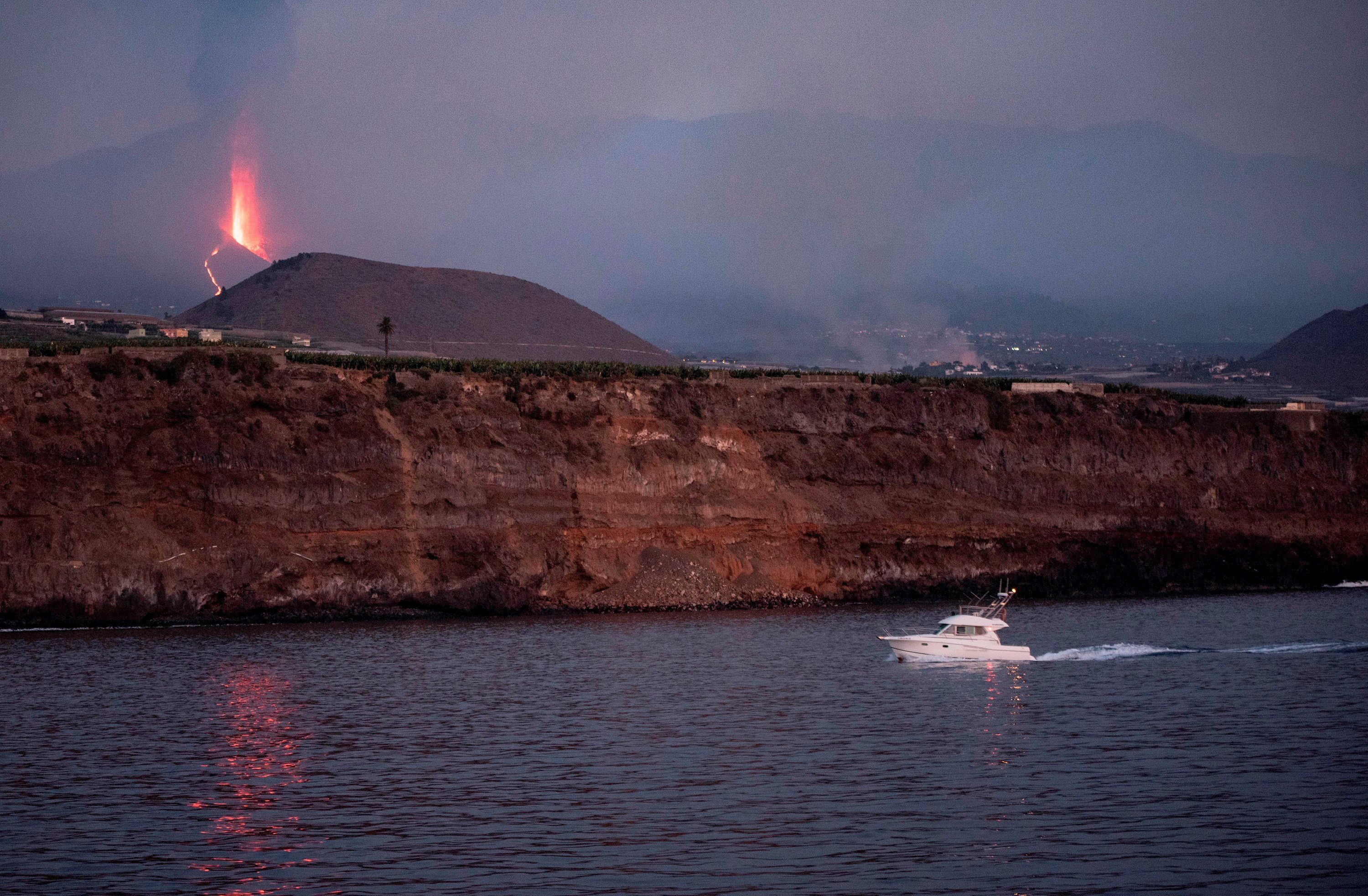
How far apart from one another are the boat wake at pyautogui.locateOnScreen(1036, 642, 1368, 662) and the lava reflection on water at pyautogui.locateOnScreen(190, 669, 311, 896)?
26.8 metres

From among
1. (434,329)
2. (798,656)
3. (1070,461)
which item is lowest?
(798,656)

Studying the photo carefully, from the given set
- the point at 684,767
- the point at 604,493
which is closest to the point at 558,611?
the point at 604,493

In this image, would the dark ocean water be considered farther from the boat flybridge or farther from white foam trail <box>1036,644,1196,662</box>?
the boat flybridge

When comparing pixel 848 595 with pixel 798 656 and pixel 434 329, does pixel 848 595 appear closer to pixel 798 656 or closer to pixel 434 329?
pixel 798 656

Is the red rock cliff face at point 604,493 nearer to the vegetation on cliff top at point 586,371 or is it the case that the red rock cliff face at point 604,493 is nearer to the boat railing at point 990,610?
the vegetation on cliff top at point 586,371

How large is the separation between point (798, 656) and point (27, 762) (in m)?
26.5

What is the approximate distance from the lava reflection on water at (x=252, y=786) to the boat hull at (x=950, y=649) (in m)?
21.4

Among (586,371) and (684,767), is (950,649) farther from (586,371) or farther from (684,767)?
(586,371)

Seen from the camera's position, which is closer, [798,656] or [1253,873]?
[1253,873]

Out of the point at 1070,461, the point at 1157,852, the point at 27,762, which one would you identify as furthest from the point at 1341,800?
the point at 1070,461

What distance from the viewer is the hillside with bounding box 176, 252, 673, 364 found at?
517 ft

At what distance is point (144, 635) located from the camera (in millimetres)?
58188

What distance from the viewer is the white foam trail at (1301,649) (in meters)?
48.9

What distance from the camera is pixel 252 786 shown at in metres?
30.0
